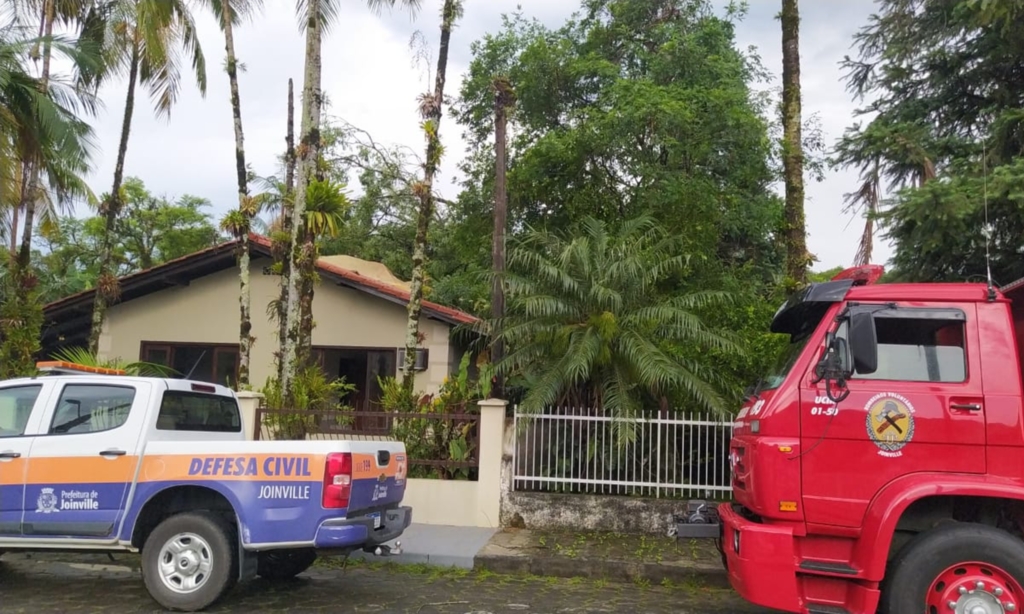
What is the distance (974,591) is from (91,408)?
6.79 m

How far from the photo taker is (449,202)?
16.8 metres

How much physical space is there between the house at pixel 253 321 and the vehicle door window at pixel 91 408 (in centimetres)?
806

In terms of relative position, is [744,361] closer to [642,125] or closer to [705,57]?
[642,125]

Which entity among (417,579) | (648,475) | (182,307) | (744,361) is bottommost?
(417,579)

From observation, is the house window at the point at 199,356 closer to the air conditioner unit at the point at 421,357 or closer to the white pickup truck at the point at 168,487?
the air conditioner unit at the point at 421,357

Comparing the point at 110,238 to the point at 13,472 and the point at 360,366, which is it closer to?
the point at 360,366

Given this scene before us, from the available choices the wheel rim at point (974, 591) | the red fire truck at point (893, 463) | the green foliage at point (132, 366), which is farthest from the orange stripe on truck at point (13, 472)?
the wheel rim at point (974, 591)

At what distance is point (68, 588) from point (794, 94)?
10.6 m

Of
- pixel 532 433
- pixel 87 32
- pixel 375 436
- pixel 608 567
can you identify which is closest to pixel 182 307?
pixel 87 32

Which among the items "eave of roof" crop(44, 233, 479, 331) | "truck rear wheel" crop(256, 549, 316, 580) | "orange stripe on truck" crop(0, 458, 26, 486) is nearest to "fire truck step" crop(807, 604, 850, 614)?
"truck rear wheel" crop(256, 549, 316, 580)

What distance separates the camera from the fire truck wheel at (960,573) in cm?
516

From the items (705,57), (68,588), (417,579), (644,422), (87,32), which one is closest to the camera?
(68,588)

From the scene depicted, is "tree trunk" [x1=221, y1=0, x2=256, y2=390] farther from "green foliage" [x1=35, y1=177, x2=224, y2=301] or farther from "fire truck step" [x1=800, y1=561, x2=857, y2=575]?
"green foliage" [x1=35, y1=177, x2=224, y2=301]

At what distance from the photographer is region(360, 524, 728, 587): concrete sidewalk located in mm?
8320
